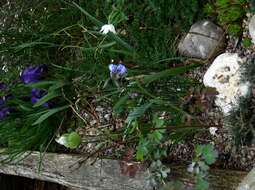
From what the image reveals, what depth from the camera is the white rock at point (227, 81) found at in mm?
1754

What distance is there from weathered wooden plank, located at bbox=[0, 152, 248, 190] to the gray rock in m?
0.47

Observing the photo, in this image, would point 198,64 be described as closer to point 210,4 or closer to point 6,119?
point 210,4

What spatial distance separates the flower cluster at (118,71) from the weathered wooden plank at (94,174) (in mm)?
375

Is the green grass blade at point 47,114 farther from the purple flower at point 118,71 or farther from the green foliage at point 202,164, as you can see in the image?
the green foliage at point 202,164

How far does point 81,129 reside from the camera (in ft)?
8.30

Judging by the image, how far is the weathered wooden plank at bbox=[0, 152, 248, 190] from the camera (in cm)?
181

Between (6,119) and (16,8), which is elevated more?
(16,8)

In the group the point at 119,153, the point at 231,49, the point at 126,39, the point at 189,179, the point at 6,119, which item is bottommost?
the point at 189,179

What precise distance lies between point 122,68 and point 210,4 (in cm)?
43

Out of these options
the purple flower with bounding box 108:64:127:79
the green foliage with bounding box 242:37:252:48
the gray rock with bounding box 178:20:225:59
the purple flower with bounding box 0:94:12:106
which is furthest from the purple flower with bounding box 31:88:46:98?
the green foliage with bounding box 242:37:252:48

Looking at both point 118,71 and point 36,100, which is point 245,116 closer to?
point 118,71

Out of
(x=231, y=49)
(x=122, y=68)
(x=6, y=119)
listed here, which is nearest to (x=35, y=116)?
(x=6, y=119)

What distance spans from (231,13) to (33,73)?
1062 mm

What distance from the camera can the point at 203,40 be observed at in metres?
2.04
